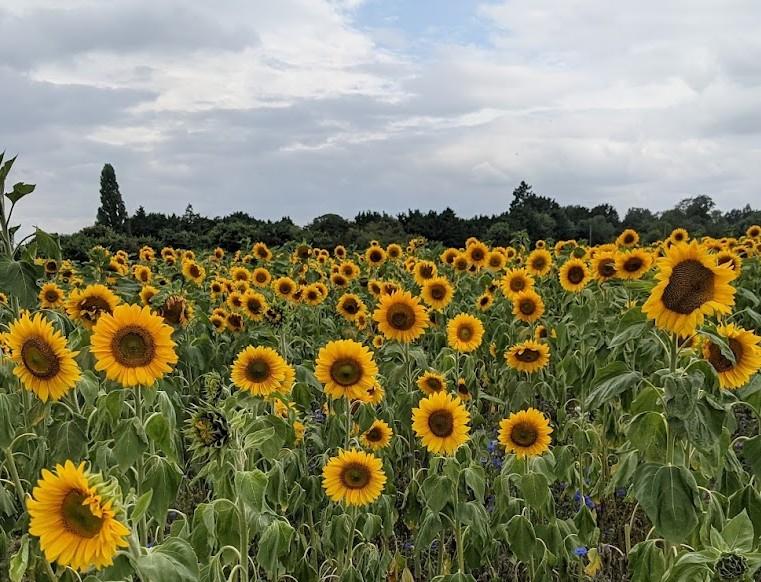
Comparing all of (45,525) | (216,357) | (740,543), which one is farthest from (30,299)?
(216,357)

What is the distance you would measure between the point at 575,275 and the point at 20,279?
4.20 meters

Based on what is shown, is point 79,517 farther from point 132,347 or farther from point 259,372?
point 259,372

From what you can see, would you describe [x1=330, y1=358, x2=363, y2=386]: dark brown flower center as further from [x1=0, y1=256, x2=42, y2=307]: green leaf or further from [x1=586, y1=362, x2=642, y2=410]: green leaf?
[x1=0, y1=256, x2=42, y2=307]: green leaf

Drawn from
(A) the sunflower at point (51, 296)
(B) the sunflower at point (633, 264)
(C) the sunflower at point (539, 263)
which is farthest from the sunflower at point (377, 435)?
(C) the sunflower at point (539, 263)

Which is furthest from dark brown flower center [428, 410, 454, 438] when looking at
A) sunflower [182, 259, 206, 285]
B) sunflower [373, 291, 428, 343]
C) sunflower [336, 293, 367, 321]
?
sunflower [182, 259, 206, 285]

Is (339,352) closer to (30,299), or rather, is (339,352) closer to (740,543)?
(30,299)

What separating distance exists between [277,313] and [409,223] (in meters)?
21.9

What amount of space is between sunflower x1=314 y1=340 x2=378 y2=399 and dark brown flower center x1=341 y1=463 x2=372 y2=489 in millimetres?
388

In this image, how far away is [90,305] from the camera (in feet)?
12.3

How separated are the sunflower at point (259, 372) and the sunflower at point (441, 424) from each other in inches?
27.3

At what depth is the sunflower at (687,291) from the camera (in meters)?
2.22

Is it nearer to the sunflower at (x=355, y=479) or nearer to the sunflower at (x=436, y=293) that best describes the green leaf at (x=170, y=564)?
A: the sunflower at (x=355, y=479)

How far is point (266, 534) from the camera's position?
2.42 metres

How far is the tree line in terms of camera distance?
18.9 m
